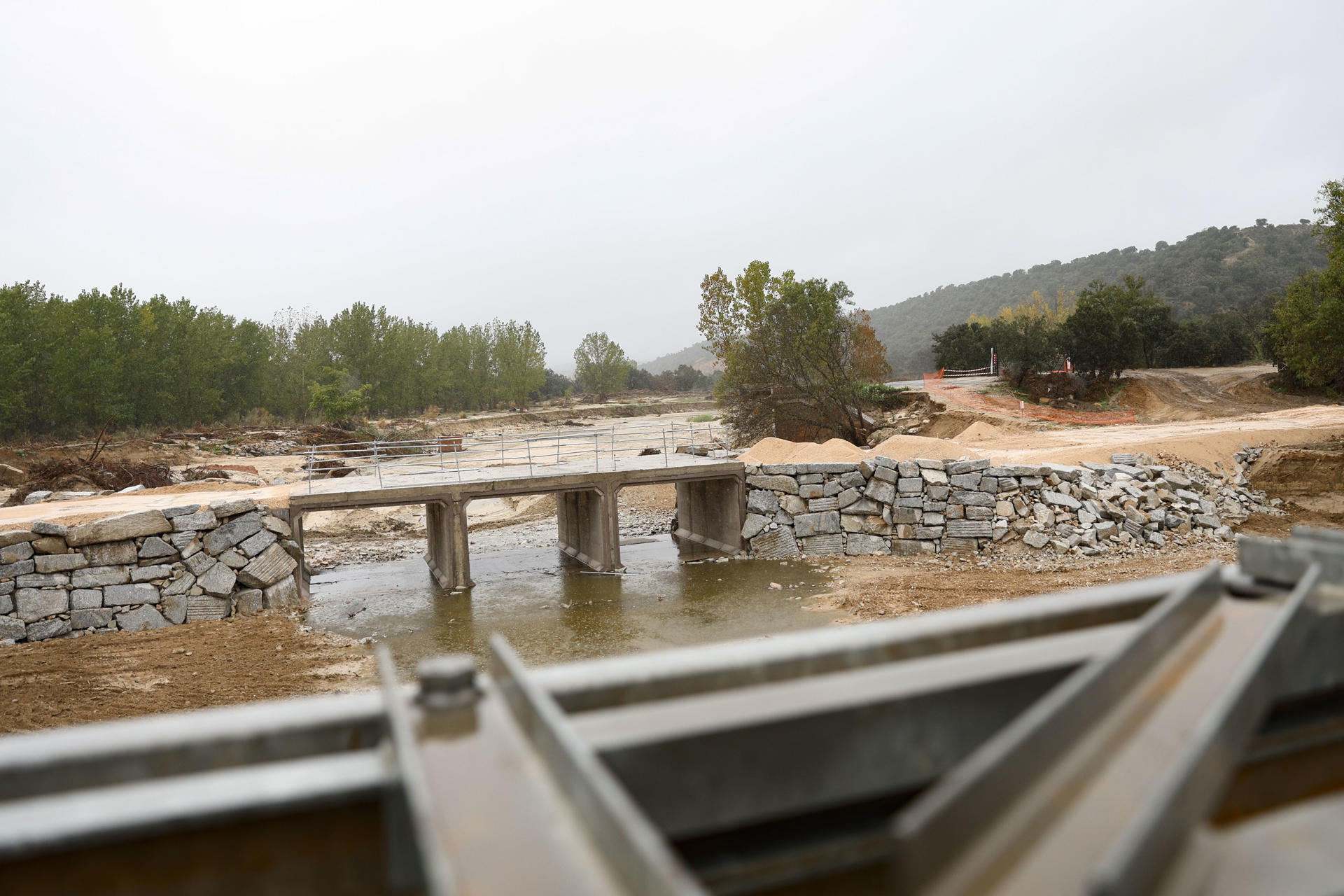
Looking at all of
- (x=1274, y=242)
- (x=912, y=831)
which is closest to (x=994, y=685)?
(x=912, y=831)

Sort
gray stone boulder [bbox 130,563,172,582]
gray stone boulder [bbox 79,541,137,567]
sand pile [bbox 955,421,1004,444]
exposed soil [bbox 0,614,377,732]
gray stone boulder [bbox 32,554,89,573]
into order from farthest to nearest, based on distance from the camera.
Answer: sand pile [bbox 955,421,1004,444] < gray stone boulder [bbox 130,563,172,582] < gray stone boulder [bbox 79,541,137,567] < gray stone boulder [bbox 32,554,89,573] < exposed soil [bbox 0,614,377,732]

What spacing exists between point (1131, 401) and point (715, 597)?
27.3 m

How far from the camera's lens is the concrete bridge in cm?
2017

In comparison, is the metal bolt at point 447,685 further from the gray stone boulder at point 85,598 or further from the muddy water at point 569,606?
the gray stone boulder at point 85,598

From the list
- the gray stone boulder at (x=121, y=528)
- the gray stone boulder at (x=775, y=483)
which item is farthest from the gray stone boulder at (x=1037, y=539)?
the gray stone boulder at (x=121, y=528)

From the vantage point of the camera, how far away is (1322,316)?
966 inches

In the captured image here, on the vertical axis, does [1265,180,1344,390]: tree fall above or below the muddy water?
above

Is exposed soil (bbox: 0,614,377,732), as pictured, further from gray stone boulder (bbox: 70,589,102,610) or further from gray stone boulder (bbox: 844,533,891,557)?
gray stone boulder (bbox: 844,533,891,557)

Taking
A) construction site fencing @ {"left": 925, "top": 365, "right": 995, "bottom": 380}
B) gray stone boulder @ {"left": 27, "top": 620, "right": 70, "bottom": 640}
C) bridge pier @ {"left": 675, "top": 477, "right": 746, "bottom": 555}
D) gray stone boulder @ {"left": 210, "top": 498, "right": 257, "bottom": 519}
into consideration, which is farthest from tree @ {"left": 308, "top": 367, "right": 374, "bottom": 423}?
construction site fencing @ {"left": 925, "top": 365, "right": 995, "bottom": 380}

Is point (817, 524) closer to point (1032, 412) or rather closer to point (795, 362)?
point (795, 362)

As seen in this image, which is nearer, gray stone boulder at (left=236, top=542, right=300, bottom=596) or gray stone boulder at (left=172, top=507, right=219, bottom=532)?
gray stone boulder at (left=172, top=507, right=219, bottom=532)

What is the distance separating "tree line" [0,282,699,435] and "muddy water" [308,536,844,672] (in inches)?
1029

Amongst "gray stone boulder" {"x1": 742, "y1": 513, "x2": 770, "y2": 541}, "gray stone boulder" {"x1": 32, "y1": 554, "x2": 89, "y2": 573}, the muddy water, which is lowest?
the muddy water

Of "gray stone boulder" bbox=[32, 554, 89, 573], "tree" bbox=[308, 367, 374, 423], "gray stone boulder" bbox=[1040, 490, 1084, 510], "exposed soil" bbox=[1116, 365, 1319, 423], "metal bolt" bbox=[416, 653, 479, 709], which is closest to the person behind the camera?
"metal bolt" bbox=[416, 653, 479, 709]
